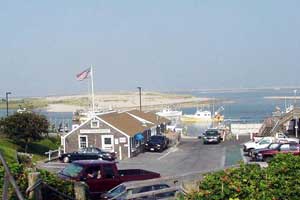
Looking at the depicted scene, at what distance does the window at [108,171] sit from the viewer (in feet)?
73.6

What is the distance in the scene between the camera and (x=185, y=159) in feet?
142

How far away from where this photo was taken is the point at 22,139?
1831 inches

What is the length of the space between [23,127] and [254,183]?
35.0m

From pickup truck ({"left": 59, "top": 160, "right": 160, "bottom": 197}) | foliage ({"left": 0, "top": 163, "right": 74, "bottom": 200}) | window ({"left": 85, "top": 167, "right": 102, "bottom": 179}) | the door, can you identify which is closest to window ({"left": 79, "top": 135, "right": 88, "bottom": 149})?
the door

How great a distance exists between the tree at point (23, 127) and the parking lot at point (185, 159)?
7.04 m

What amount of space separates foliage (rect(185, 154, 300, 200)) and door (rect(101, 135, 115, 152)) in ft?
112

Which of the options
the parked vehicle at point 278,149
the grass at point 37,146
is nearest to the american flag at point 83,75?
the grass at point 37,146

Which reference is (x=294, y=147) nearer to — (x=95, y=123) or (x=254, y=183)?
(x=95, y=123)

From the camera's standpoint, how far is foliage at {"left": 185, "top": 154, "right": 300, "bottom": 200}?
40.3 ft

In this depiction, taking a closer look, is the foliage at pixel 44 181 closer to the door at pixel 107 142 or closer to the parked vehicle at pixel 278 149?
the parked vehicle at pixel 278 149

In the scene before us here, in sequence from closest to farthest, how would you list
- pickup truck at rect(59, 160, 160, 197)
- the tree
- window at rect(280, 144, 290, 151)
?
pickup truck at rect(59, 160, 160, 197), window at rect(280, 144, 290, 151), the tree

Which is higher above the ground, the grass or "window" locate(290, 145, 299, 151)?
"window" locate(290, 145, 299, 151)

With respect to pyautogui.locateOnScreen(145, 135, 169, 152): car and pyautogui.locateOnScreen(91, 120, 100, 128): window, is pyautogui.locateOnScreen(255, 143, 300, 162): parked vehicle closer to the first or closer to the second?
pyautogui.locateOnScreen(145, 135, 169, 152): car

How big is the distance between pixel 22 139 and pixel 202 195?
3605 centimetres
